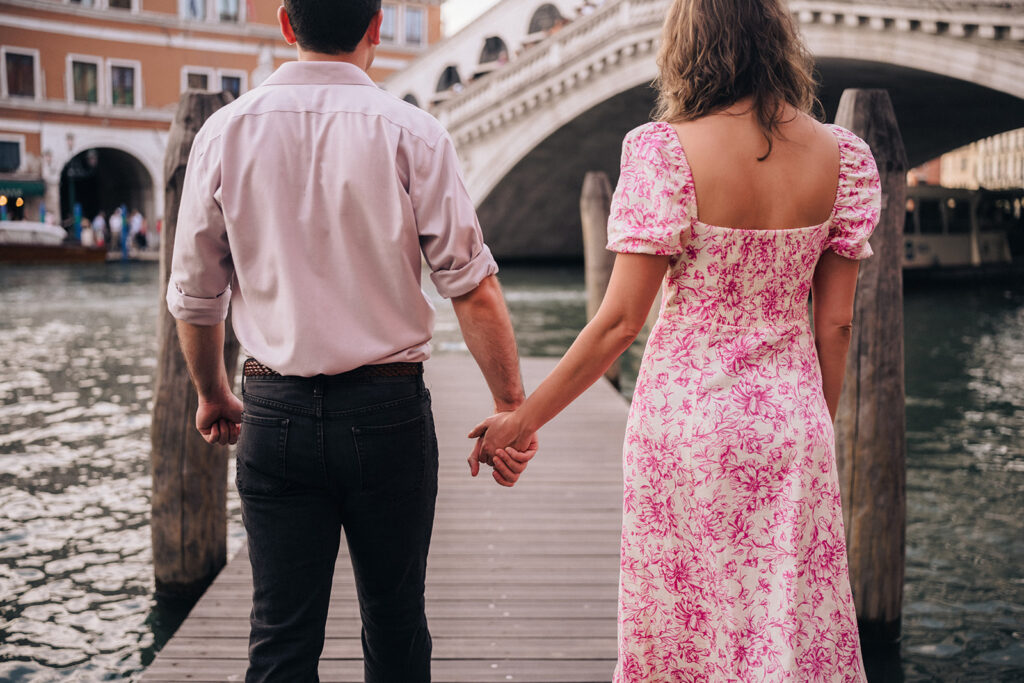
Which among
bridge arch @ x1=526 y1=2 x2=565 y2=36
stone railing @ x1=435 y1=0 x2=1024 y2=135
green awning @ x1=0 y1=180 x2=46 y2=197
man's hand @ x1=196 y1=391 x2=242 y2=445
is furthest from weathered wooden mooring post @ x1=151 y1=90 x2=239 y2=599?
green awning @ x1=0 y1=180 x2=46 y2=197

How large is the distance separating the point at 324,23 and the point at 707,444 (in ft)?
3.06

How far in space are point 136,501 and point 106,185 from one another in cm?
3015

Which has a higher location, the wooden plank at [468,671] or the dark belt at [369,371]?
the dark belt at [369,371]

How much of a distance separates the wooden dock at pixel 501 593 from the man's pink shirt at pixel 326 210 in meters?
1.36

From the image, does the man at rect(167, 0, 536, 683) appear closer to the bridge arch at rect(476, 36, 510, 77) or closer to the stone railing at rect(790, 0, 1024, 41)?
the stone railing at rect(790, 0, 1024, 41)

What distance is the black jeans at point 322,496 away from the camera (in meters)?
1.65

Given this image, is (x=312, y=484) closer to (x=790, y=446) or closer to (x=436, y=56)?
(x=790, y=446)

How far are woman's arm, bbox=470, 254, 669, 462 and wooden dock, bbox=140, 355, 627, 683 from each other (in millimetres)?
1125

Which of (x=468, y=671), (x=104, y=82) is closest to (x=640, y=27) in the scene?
(x=468, y=671)

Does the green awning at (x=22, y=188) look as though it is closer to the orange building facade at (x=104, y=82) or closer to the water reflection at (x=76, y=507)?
the orange building facade at (x=104, y=82)

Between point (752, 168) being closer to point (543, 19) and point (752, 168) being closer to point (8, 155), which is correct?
point (543, 19)

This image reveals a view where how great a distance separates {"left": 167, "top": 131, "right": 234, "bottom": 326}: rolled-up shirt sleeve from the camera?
1653mm

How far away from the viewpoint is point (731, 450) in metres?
1.66

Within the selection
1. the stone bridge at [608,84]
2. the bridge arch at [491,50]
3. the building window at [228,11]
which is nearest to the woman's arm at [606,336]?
the stone bridge at [608,84]
